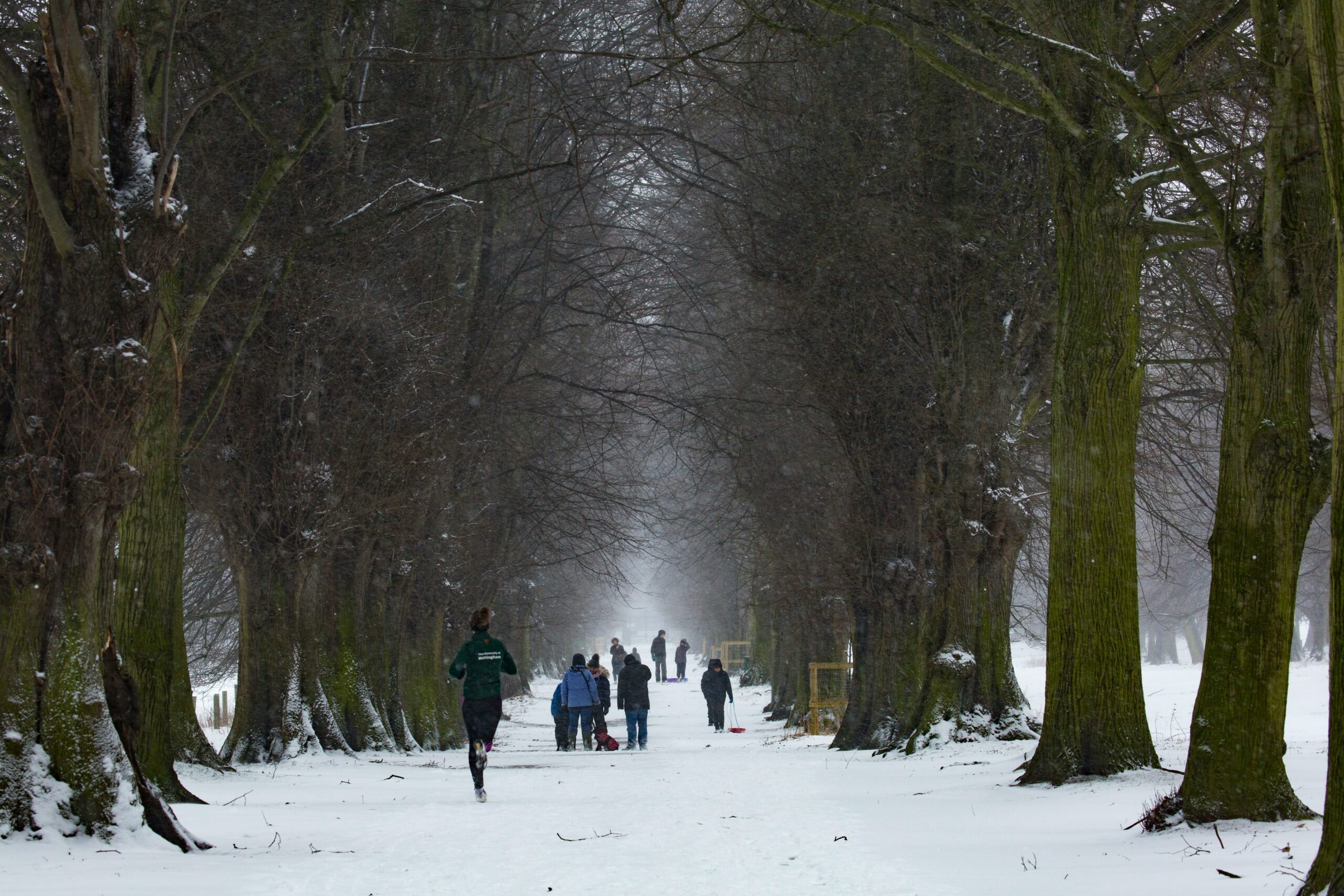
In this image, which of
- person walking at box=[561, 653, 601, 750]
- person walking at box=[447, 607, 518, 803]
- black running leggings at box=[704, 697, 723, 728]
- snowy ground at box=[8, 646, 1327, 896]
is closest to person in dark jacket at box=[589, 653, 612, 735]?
person walking at box=[561, 653, 601, 750]

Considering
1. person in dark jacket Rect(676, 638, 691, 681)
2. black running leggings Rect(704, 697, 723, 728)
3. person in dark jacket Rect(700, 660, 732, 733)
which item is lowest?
black running leggings Rect(704, 697, 723, 728)

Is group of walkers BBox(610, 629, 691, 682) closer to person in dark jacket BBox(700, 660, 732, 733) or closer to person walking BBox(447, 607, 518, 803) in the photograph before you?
person in dark jacket BBox(700, 660, 732, 733)

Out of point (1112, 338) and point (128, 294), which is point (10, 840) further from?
point (1112, 338)

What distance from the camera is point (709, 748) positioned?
21047 mm

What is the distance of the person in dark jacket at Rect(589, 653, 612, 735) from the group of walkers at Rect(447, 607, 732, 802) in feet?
0.06

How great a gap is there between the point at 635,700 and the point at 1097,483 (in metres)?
13.5

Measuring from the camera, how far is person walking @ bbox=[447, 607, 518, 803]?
1253 cm

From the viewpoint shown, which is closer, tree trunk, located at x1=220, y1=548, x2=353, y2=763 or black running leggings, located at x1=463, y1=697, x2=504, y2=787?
black running leggings, located at x1=463, y1=697, x2=504, y2=787

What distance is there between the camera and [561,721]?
23359 millimetres

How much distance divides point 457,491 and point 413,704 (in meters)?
4.08

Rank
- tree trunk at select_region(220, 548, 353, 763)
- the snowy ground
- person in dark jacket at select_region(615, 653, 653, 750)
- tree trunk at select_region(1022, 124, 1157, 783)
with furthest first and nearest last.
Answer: person in dark jacket at select_region(615, 653, 653, 750) < tree trunk at select_region(220, 548, 353, 763) < tree trunk at select_region(1022, 124, 1157, 783) < the snowy ground

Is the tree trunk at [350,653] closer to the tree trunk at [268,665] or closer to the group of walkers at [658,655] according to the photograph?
the tree trunk at [268,665]

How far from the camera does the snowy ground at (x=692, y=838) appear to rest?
635cm

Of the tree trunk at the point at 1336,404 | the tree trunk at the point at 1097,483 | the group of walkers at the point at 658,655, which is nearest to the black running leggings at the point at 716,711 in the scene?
the group of walkers at the point at 658,655
